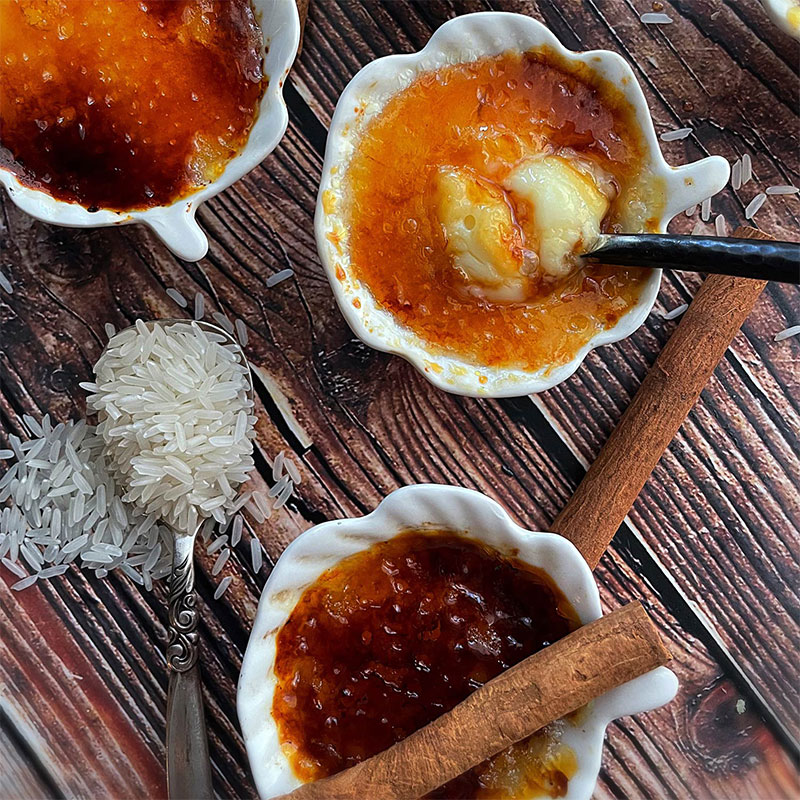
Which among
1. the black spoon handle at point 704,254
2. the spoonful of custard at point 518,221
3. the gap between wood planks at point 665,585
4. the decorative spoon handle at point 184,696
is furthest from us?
the gap between wood planks at point 665,585

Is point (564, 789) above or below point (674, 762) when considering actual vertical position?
above

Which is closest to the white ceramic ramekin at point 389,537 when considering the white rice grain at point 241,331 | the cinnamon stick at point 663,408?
the cinnamon stick at point 663,408

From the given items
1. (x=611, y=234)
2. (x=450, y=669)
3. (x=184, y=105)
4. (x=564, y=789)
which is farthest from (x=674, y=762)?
(x=184, y=105)

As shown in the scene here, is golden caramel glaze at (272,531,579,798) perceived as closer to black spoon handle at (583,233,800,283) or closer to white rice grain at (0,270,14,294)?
black spoon handle at (583,233,800,283)

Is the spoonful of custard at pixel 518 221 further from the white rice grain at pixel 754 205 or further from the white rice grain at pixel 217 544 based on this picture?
the white rice grain at pixel 217 544

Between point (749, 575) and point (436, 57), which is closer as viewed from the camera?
point (436, 57)

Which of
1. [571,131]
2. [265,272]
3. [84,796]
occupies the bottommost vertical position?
[84,796]

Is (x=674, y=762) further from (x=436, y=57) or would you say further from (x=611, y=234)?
(x=436, y=57)
